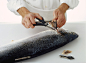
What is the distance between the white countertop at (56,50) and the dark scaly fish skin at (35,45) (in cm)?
3

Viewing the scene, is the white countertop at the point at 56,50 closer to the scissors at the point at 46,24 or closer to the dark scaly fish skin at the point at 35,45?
the dark scaly fish skin at the point at 35,45

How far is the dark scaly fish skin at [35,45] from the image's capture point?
0.48 metres

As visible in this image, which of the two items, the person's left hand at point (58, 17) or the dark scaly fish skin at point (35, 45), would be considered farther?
the person's left hand at point (58, 17)

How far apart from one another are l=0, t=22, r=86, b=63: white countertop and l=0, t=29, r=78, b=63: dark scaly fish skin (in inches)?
1.1

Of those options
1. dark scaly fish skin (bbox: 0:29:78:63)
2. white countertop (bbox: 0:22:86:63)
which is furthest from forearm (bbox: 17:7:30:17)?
dark scaly fish skin (bbox: 0:29:78:63)

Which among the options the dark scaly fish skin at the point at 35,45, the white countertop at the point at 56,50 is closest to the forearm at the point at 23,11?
the white countertop at the point at 56,50

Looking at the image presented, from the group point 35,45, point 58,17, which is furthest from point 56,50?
point 58,17

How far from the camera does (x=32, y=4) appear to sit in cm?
95

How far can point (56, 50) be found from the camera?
58 cm

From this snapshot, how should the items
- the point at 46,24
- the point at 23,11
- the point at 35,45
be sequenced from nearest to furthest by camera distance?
1. the point at 35,45
2. the point at 46,24
3. the point at 23,11

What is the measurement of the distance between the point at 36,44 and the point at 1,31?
1.35 ft

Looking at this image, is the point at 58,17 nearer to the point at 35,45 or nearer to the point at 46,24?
the point at 46,24

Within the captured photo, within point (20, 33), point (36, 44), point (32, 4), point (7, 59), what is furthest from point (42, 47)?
point (32, 4)

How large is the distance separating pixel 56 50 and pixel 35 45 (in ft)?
0.43
